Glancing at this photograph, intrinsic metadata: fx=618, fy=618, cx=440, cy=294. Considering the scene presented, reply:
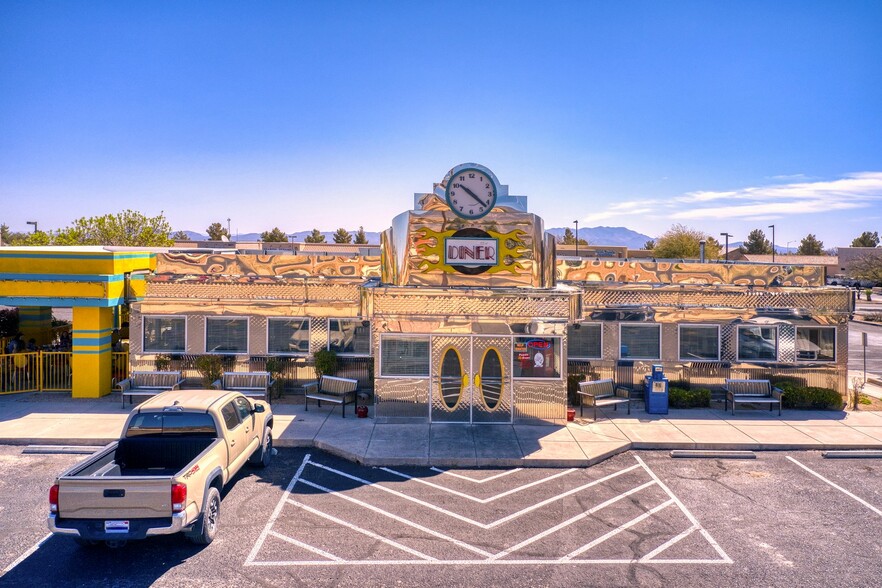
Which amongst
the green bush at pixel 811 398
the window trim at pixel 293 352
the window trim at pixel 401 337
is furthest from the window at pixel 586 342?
the window trim at pixel 293 352

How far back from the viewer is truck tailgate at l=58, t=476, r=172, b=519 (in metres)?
8.43

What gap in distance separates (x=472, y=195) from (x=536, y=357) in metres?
4.57

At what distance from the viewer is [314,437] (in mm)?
14594

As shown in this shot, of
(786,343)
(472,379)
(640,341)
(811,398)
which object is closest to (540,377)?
(472,379)

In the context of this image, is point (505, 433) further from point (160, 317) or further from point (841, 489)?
point (160, 317)

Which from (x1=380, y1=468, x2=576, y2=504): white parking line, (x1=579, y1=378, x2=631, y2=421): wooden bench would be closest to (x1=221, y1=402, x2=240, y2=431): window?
(x1=380, y1=468, x2=576, y2=504): white parking line

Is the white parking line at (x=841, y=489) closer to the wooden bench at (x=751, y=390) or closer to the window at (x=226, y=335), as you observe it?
the wooden bench at (x=751, y=390)

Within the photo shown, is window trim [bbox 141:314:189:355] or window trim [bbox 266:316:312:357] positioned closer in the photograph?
window trim [bbox 266:316:312:357]

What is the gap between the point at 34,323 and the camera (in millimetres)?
23406

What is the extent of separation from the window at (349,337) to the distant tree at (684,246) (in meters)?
47.4

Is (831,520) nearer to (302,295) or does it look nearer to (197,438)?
(197,438)

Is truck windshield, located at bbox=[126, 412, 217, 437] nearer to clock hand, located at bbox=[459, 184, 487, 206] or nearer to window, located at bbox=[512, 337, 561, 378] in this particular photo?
clock hand, located at bbox=[459, 184, 487, 206]

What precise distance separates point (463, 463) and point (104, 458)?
22.4ft

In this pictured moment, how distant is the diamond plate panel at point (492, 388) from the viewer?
635 inches
